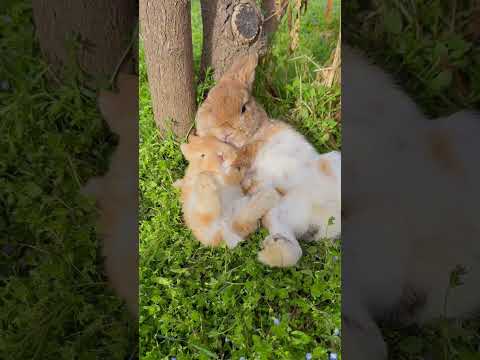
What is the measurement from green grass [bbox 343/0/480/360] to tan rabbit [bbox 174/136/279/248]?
0.70 metres

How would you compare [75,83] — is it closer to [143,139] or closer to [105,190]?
[105,190]

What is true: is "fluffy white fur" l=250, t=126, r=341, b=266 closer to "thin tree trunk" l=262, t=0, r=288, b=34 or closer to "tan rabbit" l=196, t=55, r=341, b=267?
"tan rabbit" l=196, t=55, r=341, b=267

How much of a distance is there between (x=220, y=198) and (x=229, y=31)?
53cm

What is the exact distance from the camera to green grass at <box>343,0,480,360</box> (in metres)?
1.78

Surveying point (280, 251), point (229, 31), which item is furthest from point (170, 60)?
point (280, 251)

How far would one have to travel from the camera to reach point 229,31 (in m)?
1.50

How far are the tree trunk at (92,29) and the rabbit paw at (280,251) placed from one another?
924 millimetres

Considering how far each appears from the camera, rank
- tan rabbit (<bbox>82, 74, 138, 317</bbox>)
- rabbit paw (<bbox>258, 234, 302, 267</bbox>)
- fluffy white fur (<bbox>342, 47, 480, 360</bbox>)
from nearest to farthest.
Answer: rabbit paw (<bbox>258, 234, 302, 267</bbox>) < fluffy white fur (<bbox>342, 47, 480, 360</bbox>) < tan rabbit (<bbox>82, 74, 138, 317</bbox>)

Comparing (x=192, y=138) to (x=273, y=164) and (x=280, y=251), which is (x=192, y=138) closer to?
(x=273, y=164)

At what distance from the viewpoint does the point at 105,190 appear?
1867 millimetres

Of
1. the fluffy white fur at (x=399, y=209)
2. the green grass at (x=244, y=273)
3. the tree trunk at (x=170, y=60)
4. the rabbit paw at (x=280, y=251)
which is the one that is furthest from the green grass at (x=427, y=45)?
the rabbit paw at (x=280, y=251)

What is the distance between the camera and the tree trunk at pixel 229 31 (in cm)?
148

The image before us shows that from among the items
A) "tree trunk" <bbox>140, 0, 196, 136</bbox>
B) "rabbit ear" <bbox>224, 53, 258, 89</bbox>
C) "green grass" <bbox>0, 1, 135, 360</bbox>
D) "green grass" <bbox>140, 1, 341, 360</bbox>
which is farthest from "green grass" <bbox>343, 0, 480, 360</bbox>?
"green grass" <bbox>0, 1, 135, 360</bbox>

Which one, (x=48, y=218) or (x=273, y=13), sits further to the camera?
(x=48, y=218)
